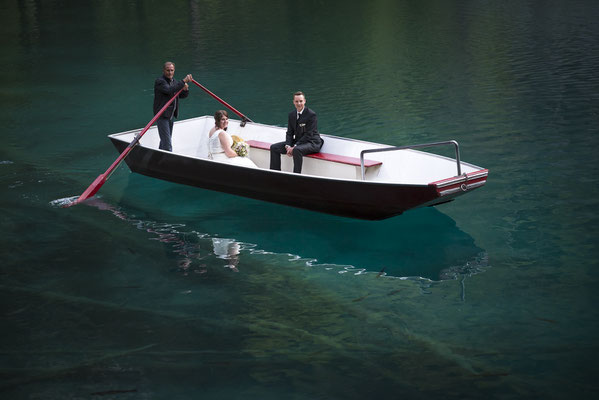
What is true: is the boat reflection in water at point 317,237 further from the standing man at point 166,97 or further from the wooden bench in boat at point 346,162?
the standing man at point 166,97

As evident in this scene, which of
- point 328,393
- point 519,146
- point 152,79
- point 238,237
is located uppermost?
point 152,79

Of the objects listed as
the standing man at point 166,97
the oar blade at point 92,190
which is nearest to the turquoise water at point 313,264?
the oar blade at point 92,190

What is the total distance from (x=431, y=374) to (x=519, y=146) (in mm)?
8168

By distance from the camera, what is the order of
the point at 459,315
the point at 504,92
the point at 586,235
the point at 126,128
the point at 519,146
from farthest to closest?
the point at 504,92, the point at 126,128, the point at 519,146, the point at 586,235, the point at 459,315

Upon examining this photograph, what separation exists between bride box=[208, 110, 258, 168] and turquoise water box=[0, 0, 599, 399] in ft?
2.23

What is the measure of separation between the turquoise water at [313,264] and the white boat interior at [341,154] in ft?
2.30

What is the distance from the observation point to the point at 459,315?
7.49 m

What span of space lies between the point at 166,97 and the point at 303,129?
2.70 m

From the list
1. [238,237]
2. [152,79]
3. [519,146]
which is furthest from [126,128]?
[519,146]

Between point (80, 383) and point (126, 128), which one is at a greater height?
point (126, 128)

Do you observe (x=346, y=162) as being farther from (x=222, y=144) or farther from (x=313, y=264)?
(x=313, y=264)

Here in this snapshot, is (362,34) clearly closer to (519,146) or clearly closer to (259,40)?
(259,40)

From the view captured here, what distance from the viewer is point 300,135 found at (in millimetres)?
11039

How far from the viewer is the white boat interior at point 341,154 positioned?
33.4ft
